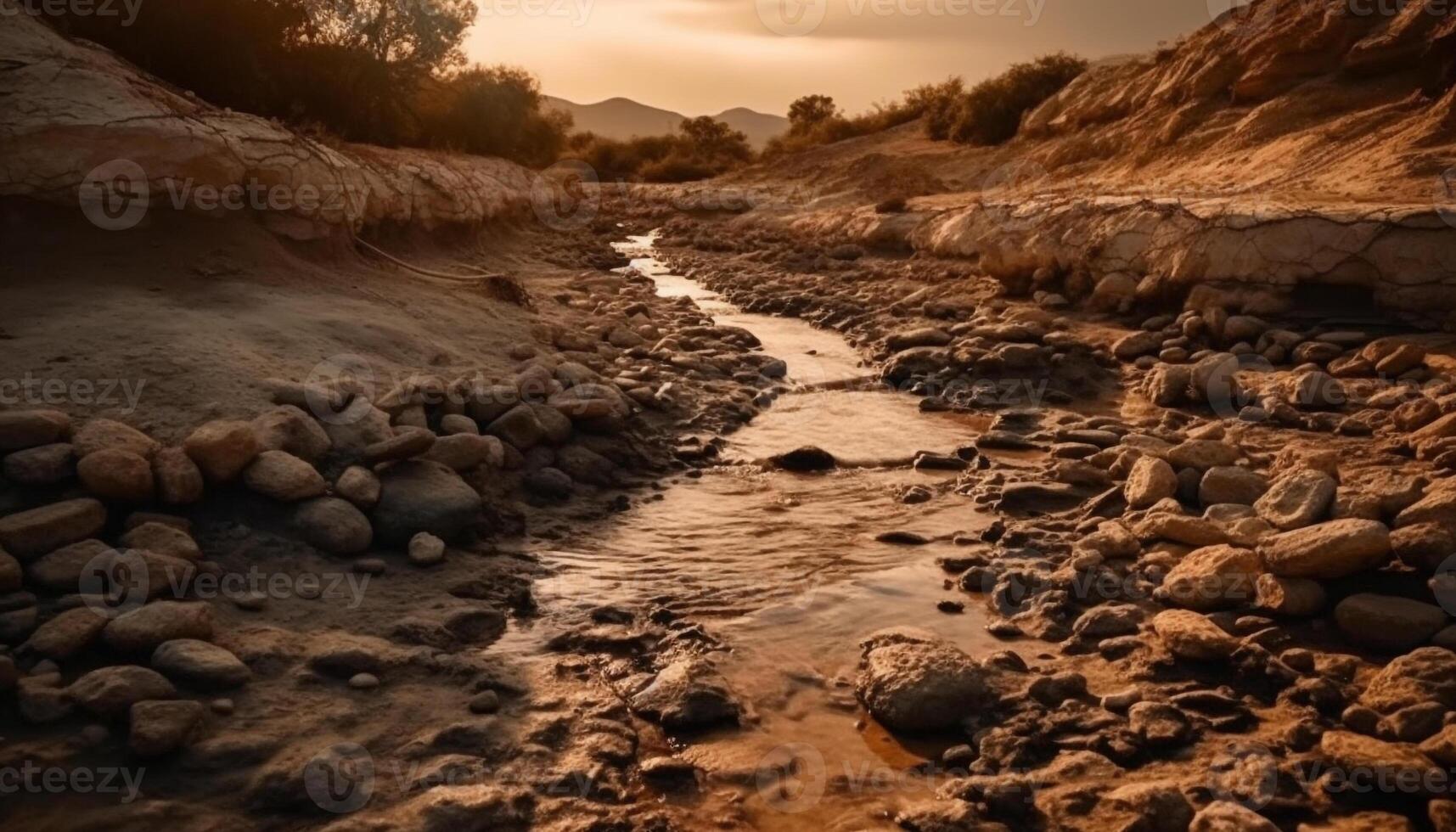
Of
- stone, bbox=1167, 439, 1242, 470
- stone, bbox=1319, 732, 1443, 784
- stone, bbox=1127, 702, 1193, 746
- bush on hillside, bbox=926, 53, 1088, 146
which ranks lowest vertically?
stone, bbox=1127, 702, 1193, 746

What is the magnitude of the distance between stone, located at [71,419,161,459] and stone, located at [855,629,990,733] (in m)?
3.14

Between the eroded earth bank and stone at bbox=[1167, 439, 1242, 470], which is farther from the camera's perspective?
stone at bbox=[1167, 439, 1242, 470]

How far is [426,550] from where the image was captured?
477 cm

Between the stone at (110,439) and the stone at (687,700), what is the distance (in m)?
2.40

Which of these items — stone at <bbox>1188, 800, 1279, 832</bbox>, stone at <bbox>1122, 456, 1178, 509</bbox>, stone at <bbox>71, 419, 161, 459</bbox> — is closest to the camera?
stone at <bbox>1188, 800, 1279, 832</bbox>

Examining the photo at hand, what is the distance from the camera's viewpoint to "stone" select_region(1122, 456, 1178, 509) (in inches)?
211

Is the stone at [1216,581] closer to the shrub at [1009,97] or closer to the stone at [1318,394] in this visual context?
the stone at [1318,394]

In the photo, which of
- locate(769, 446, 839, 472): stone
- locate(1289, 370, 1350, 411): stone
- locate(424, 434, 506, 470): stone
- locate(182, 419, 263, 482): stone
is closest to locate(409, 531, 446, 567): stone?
locate(424, 434, 506, 470): stone

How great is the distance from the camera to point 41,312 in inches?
223

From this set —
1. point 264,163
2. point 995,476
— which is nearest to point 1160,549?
point 995,476

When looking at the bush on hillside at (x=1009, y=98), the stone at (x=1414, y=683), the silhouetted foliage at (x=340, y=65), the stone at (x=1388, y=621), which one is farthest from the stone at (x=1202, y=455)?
the bush on hillside at (x=1009, y=98)

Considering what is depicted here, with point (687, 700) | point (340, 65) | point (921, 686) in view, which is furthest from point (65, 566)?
point (340, 65)

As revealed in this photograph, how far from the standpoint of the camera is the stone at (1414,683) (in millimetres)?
3307

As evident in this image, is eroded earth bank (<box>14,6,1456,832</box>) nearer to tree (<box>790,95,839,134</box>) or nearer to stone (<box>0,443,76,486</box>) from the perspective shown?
stone (<box>0,443,76,486</box>)
